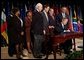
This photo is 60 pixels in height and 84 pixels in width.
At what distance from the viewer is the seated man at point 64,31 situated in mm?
7254

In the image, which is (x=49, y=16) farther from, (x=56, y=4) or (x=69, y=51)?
(x=69, y=51)

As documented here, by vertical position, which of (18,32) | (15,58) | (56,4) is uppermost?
(56,4)

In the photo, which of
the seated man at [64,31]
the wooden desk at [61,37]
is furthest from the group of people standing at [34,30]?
the wooden desk at [61,37]

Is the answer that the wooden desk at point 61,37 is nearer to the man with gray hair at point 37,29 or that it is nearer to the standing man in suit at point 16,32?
the man with gray hair at point 37,29

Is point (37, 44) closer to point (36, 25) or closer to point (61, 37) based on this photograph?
point (36, 25)

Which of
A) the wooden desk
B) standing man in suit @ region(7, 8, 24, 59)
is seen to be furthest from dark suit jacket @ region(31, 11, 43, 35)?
the wooden desk

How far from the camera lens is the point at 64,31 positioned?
732cm

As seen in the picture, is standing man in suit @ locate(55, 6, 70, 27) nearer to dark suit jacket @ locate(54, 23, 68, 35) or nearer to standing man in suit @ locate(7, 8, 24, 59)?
dark suit jacket @ locate(54, 23, 68, 35)

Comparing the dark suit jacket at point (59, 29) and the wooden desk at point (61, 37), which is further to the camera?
the dark suit jacket at point (59, 29)

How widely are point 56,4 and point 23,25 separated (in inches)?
29.2

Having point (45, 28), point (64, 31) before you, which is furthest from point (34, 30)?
point (64, 31)

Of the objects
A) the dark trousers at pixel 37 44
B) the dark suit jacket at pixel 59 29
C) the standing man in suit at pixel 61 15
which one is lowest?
the dark trousers at pixel 37 44

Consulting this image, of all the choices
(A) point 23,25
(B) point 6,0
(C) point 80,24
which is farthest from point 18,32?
(C) point 80,24

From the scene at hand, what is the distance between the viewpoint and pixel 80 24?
24.0ft
